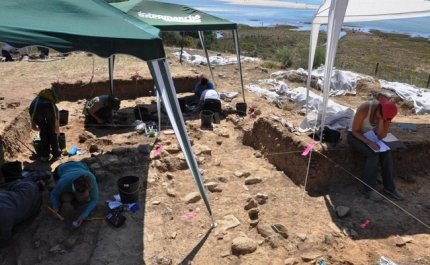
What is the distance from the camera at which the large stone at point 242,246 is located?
3.57 meters

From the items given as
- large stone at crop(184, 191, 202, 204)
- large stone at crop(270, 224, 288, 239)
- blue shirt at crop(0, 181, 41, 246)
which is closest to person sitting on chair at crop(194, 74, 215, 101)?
large stone at crop(184, 191, 202, 204)

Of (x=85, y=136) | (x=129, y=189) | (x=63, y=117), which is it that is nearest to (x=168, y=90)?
(x=129, y=189)

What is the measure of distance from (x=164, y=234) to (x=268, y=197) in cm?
153

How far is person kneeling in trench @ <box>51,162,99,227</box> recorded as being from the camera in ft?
12.3

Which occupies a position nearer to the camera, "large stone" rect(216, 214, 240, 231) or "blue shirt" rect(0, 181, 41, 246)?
"blue shirt" rect(0, 181, 41, 246)

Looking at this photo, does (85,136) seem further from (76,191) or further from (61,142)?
(76,191)

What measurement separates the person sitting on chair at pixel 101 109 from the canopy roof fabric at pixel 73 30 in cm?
264

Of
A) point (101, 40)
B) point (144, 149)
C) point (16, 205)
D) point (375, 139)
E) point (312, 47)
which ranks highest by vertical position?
point (101, 40)

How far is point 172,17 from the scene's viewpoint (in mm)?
7766

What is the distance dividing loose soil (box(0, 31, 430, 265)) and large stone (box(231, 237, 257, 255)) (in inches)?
1.8

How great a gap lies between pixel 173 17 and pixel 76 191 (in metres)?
5.20

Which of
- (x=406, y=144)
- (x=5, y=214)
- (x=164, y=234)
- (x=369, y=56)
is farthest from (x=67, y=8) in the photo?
(x=369, y=56)

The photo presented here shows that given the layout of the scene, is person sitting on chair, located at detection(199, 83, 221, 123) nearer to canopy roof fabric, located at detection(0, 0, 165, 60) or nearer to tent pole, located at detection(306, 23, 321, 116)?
tent pole, located at detection(306, 23, 321, 116)

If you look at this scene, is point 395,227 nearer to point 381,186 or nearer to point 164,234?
point 381,186
